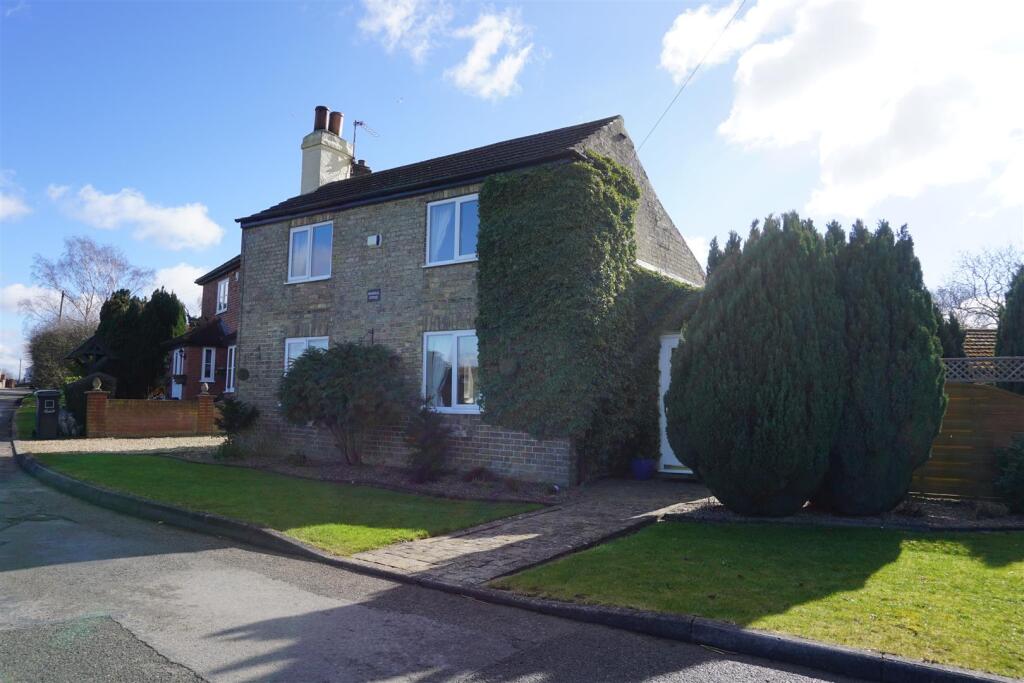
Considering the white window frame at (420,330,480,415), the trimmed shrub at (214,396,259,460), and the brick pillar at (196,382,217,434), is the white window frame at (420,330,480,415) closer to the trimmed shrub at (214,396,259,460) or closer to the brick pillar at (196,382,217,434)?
the trimmed shrub at (214,396,259,460)

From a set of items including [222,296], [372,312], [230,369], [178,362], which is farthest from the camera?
[178,362]

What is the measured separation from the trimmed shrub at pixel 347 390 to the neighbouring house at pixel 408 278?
463mm

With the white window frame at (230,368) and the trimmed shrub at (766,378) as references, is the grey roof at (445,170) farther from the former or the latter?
the white window frame at (230,368)

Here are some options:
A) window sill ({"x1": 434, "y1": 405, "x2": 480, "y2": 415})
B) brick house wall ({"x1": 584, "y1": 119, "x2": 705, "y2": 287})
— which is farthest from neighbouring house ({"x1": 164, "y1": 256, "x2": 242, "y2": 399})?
brick house wall ({"x1": 584, "y1": 119, "x2": 705, "y2": 287})

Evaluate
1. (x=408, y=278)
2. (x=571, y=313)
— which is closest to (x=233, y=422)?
(x=408, y=278)

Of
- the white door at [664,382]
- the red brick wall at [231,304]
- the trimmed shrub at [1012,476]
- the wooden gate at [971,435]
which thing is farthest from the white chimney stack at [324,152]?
the trimmed shrub at [1012,476]

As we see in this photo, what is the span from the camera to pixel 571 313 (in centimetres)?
1092

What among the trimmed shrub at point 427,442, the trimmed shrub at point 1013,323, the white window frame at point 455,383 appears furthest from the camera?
the trimmed shrub at point 1013,323

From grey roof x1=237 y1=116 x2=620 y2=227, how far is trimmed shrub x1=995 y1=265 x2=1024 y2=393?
8.87 m

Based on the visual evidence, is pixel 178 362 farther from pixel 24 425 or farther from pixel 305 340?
pixel 305 340

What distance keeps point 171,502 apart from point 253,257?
8618mm

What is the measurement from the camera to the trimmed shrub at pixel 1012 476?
7.83 metres

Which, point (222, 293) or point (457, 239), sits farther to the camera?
point (222, 293)

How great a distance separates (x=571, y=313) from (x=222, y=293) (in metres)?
18.7
